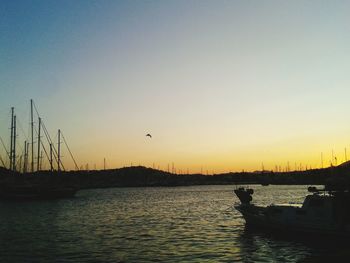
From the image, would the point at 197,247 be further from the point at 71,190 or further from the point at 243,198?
the point at 71,190

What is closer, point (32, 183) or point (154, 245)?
point (154, 245)

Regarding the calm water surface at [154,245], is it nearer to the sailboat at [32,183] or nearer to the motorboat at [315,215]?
the motorboat at [315,215]

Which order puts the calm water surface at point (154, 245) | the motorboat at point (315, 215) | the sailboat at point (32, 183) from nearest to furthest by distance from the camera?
the calm water surface at point (154, 245) < the motorboat at point (315, 215) < the sailboat at point (32, 183)

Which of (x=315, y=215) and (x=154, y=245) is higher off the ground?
(x=315, y=215)

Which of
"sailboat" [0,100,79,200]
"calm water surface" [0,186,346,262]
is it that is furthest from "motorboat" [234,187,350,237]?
"sailboat" [0,100,79,200]

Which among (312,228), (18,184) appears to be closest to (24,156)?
(18,184)

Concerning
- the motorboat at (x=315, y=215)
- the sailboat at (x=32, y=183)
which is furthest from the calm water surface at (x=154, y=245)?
the sailboat at (x=32, y=183)

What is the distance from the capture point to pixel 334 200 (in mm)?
33188

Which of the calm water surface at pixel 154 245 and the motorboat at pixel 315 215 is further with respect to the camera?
the motorboat at pixel 315 215

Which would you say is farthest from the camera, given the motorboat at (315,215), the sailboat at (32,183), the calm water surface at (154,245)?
the sailboat at (32,183)

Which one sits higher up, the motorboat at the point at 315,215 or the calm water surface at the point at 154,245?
the motorboat at the point at 315,215

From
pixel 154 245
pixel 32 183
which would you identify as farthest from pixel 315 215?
pixel 32 183

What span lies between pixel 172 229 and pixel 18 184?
237 feet

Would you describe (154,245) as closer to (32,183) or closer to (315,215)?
(315,215)
